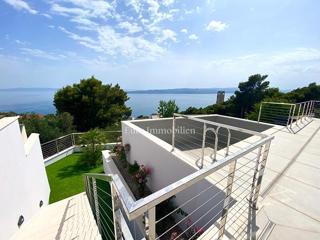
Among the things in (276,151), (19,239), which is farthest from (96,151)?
(276,151)

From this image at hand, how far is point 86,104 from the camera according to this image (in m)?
14.4

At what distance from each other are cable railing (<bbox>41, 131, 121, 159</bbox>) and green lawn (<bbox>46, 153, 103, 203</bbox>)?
0.64 metres

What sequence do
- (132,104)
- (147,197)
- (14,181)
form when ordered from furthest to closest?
(132,104)
(14,181)
(147,197)

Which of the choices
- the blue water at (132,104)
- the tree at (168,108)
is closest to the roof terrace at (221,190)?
the tree at (168,108)

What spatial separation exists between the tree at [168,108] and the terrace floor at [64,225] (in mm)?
6731

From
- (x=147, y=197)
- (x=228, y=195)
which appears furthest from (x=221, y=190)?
(x=147, y=197)

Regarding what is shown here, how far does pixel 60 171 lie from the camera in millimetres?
7723

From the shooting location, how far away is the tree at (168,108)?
9.92m

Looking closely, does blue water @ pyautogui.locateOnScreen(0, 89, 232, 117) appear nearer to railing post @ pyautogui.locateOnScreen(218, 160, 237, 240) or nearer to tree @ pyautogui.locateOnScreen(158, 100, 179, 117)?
tree @ pyautogui.locateOnScreen(158, 100, 179, 117)

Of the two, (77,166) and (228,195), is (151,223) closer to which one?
(228,195)

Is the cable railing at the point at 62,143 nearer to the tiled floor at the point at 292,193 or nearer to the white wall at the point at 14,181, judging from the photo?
the white wall at the point at 14,181

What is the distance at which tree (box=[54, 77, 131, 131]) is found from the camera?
568 inches

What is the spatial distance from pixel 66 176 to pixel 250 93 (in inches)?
802

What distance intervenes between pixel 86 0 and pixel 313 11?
7105 mm
